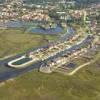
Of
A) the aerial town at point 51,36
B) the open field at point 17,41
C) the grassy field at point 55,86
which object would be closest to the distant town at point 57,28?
the aerial town at point 51,36

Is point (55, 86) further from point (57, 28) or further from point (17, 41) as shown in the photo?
point (57, 28)

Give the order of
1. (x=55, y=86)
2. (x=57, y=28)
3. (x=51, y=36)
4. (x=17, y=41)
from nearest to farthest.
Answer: (x=55, y=86) → (x=17, y=41) → (x=51, y=36) → (x=57, y=28)

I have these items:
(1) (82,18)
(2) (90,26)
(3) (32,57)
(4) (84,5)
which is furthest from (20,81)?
(4) (84,5)

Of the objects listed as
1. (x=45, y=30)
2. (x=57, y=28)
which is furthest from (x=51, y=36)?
(x=57, y=28)

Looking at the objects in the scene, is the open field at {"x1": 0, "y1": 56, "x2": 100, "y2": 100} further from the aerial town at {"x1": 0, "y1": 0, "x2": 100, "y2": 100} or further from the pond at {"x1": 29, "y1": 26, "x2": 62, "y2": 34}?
the pond at {"x1": 29, "y1": 26, "x2": 62, "y2": 34}

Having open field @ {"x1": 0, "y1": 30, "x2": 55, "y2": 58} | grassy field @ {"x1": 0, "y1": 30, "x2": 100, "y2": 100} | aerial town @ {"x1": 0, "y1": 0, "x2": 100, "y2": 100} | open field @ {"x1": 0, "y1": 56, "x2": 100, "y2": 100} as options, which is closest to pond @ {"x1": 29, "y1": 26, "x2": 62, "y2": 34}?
aerial town @ {"x1": 0, "y1": 0, "x2": 100, "y2": 100}

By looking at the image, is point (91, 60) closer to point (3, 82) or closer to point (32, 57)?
point (32, 57)

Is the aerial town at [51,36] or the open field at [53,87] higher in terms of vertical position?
the aerial town at [51,36]

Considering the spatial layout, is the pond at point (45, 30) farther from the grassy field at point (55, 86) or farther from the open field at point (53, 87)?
the open field at point (53, 87)
